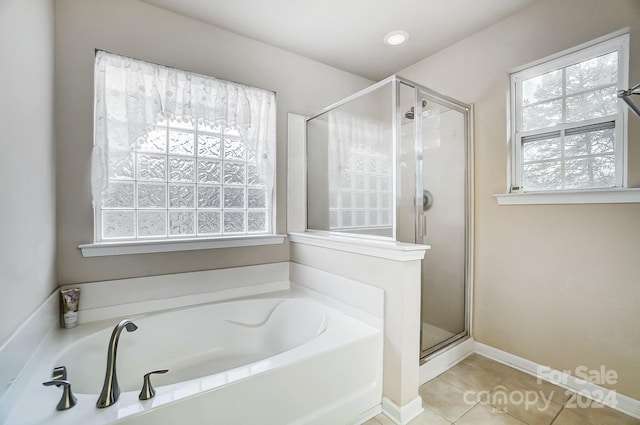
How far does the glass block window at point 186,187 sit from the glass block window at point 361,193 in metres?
0.63

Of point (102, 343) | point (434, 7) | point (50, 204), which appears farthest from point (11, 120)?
point (434, 7)

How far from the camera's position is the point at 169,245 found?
1961 mm

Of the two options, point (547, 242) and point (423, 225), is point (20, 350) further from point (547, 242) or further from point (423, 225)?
point (547, 242)

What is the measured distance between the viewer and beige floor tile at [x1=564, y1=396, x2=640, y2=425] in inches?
57.9

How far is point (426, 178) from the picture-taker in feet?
6.59

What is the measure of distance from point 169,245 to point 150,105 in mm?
965

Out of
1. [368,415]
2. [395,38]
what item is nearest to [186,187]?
[368,415]

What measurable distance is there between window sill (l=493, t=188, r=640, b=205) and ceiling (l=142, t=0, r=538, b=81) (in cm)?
130

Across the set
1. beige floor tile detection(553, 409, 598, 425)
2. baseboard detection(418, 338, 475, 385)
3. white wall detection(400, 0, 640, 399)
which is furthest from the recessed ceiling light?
beige floor tile detection(553, 409, 598, 425)

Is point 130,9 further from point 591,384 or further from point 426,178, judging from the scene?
point 591,384

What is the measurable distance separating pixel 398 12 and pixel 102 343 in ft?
9.29

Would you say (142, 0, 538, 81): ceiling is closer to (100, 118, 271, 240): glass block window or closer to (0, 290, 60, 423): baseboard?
(100, 118, 271, 240): glass block window

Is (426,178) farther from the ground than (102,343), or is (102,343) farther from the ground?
(426,178)

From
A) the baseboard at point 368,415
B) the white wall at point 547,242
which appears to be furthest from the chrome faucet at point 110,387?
the white wall at point 547,242
